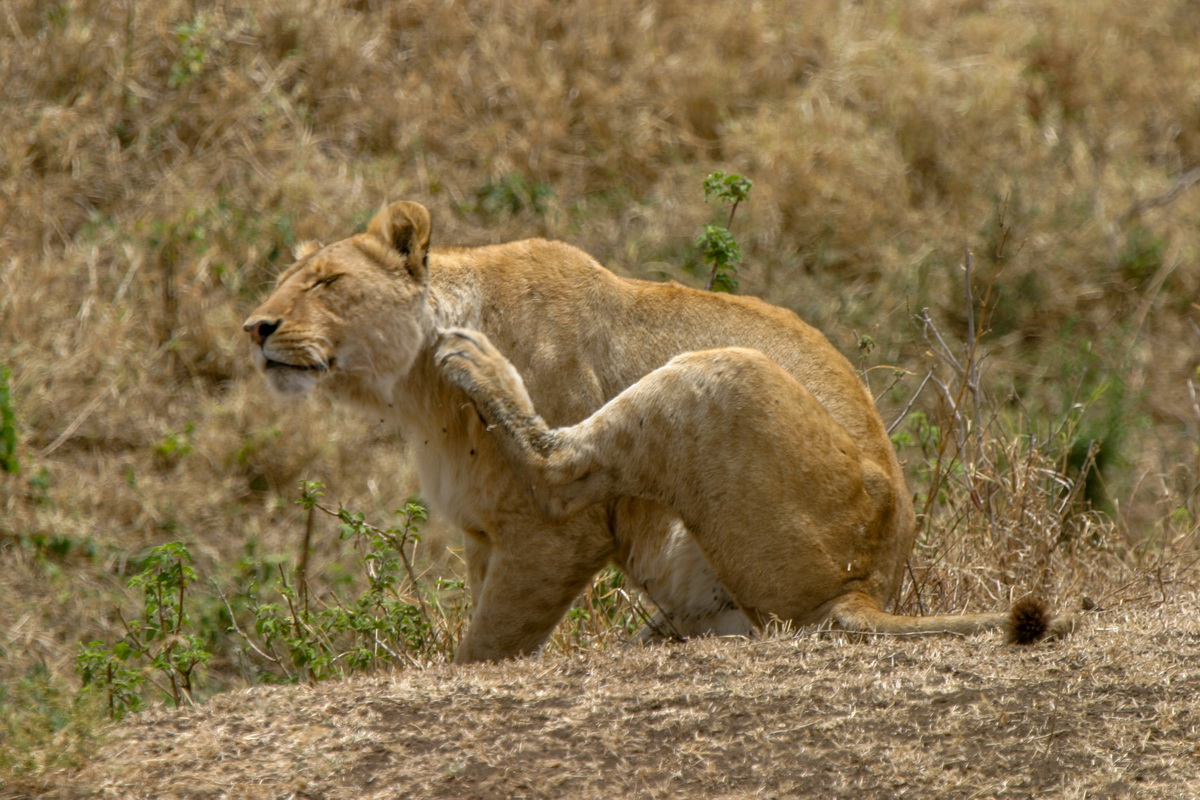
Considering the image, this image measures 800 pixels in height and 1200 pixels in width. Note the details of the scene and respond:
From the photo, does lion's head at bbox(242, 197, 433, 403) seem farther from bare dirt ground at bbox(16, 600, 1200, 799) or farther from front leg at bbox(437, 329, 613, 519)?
bare dirt ground at bbox(16, 600, 1200, 799)

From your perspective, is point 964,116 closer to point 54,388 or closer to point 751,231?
point 751,231

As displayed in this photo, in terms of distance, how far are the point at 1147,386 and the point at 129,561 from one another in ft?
25.7

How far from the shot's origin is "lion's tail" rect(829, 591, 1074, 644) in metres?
3.83

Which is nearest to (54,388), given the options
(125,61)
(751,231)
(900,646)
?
(125,61)

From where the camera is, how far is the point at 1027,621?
383cm

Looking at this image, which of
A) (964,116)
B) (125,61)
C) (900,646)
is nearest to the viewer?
A: (900,646)

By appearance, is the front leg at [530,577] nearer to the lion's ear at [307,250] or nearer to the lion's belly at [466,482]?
the lion's belly at [466,482]

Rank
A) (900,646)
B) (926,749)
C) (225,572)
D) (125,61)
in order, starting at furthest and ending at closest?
1. (125,61)
2. (225,572)
3. (900,646)
4. (926,749)

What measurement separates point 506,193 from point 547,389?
7.05m

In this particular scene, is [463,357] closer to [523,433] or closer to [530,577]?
[523,433]

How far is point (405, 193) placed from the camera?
11.4m

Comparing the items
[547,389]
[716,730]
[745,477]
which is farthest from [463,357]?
[716,730]

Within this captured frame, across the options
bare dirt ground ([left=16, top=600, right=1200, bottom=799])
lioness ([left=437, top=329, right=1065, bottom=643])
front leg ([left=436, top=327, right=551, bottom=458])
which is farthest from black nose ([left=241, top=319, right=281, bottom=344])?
bare dirt ground ([left=16, top=600, right=1200, bottom=799])

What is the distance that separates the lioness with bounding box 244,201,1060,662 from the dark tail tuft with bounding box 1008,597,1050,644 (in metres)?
0.52
